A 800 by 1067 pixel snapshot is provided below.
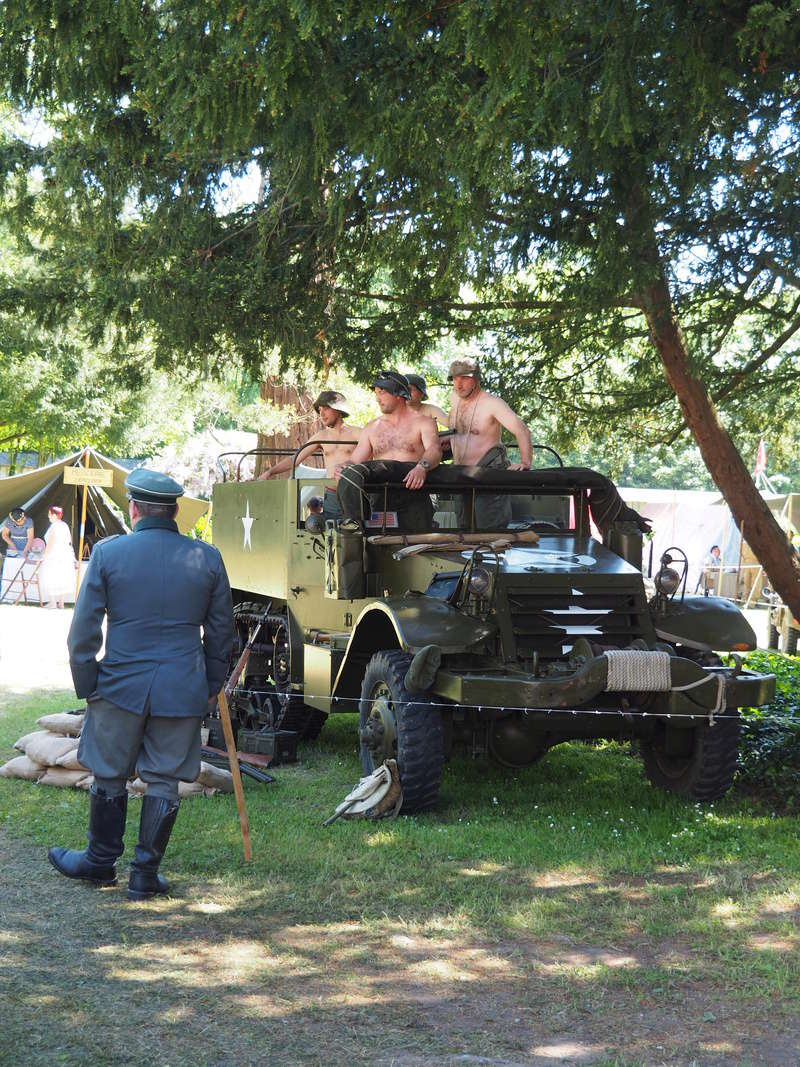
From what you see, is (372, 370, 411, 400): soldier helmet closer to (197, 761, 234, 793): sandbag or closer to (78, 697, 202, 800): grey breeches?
(197, 761, 234, 793): sandbag

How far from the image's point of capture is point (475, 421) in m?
9.02

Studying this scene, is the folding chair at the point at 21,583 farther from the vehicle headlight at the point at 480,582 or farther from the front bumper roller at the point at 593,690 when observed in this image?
the front bumper roller at the point at 593,690

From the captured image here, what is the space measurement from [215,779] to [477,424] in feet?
9.97

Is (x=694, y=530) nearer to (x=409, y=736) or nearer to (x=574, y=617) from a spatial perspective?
(x=574, y=617)

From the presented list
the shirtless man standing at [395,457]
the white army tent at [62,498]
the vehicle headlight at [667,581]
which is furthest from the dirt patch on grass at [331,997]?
the white army tent at [62,498]

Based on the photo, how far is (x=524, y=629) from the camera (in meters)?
7.21

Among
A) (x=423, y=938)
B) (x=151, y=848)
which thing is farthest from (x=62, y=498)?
(x=423, y=938)

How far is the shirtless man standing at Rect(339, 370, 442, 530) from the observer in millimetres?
8328

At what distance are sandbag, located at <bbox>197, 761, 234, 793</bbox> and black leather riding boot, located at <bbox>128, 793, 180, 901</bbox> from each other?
1840 millimetres

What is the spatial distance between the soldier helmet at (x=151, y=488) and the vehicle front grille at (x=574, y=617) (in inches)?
80.3

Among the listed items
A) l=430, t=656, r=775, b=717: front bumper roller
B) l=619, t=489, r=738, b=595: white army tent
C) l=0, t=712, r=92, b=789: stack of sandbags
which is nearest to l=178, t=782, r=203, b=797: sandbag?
l=0, t=712, r=92, b=789: stack of sandbags

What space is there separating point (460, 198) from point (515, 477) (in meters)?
2.59

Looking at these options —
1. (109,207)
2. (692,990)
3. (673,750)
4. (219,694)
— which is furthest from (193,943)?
(109,207)

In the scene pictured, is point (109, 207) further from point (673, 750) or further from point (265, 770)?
point (673, 750)
